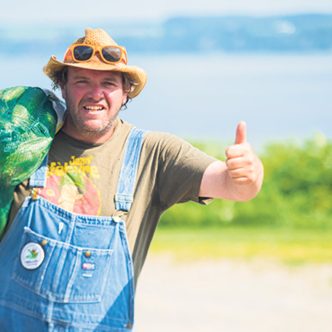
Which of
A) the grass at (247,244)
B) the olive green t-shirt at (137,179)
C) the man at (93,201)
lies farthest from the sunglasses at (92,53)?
the grass at (247,244)

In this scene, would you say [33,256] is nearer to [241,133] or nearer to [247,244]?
[241,133]

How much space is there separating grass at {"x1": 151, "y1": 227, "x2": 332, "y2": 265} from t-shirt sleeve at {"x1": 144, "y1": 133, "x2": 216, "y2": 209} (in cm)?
444

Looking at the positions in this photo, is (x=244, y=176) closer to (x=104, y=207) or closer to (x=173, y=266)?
(x=104, y=207)

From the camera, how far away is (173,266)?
23.6 feet

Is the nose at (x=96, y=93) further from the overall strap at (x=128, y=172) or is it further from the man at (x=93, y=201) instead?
the overall strap at (x=128, y=172)

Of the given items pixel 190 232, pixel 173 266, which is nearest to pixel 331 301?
pixel 173 266

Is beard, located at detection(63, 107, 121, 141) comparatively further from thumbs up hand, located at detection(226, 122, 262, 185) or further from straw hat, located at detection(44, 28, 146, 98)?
thumbs up hand, located at detection(226, 122, 262, 185)

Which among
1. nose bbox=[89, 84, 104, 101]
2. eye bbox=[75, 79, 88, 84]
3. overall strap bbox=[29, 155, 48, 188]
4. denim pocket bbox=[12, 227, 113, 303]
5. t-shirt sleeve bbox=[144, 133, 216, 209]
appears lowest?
denim pocket bbox=[12, 227, 113, 303]

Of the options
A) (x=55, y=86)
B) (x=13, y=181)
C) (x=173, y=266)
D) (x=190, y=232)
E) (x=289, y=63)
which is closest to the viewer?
(x=13, y=181)

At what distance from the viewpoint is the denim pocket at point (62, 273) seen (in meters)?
2.76

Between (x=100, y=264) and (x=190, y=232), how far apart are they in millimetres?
5251

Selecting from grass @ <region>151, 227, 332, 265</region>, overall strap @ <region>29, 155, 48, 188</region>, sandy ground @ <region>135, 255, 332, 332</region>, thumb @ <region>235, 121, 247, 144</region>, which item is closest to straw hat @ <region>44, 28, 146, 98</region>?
overall strap @ <region>29, 155, 48, 188</region>

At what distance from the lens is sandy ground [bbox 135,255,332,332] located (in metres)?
5.85

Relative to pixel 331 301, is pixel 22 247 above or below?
below
